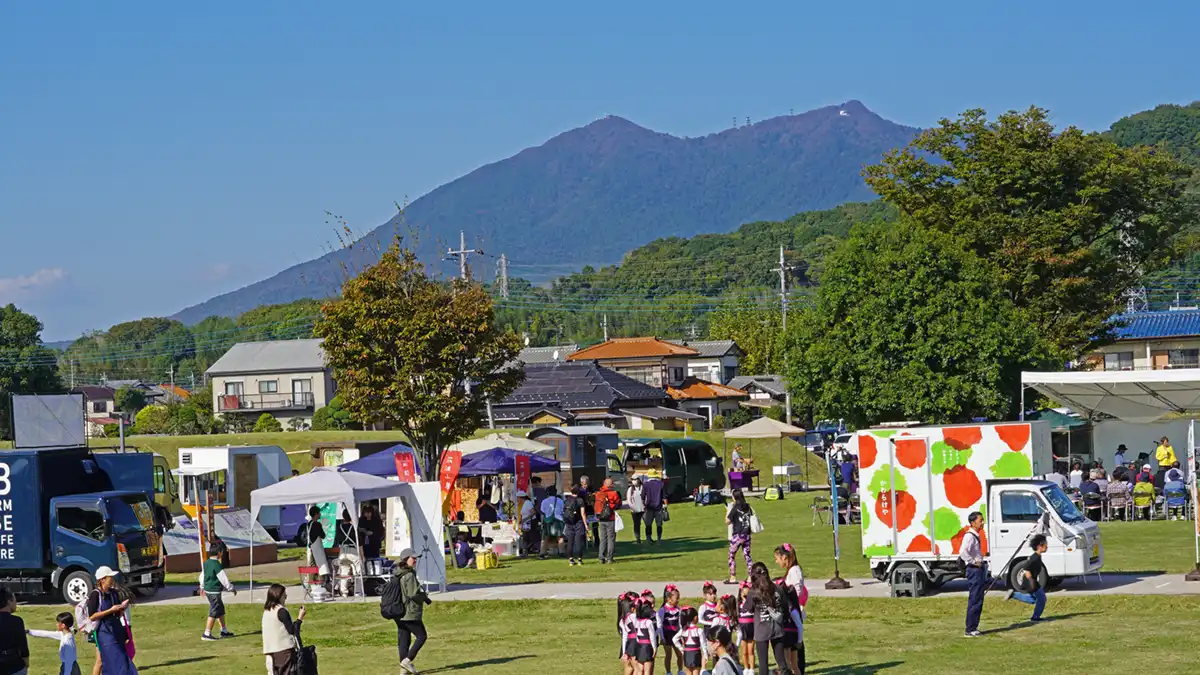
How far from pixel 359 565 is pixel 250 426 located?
62.5 meters

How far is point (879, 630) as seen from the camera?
19.6m

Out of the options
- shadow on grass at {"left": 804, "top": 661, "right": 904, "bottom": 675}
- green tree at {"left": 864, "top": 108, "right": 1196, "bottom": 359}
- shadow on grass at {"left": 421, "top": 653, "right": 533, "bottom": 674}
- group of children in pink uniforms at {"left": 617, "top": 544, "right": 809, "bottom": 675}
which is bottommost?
shadow on grass at {"left": 421, "top": 653, "right": 533, "bottom": 674}

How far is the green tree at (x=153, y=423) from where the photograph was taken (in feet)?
268

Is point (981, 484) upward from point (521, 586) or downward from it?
upward

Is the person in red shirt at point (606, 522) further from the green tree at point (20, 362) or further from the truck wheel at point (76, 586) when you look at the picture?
the green tree at point (20, 362)

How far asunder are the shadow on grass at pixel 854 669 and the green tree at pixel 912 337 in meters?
30.7

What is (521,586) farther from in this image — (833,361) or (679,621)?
(833,361)

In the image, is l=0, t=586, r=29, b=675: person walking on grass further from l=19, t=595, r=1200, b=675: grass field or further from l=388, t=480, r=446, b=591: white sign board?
l=388, t=480, r=446, b=591: white sign board

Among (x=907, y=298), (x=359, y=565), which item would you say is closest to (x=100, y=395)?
(x=907, y=298)

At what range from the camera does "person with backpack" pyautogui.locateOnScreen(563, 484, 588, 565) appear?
98.1 feet

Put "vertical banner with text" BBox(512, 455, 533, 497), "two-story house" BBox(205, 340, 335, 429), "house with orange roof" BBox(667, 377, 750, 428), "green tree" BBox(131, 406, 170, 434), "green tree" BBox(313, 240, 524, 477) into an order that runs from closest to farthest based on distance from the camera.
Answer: "green tree" BBox(313, 240, 524, 477)
"vertical banner with text" BBox(512, 455, 533, 497)
"green tree" BBox(131, 406, 170, 434)
"house with orange roof" BBox(667, 377, 750, 428)
"two-story house" BBox(205, 340, 335, 429)

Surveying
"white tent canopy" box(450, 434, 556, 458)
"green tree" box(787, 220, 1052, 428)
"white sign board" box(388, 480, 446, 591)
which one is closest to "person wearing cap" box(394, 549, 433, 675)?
"white sign board" box(388, 480, 446, 591)

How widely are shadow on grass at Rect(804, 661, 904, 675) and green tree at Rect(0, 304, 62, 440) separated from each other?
2630 inches

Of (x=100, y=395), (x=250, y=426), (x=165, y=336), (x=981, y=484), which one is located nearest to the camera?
(x=981, y=484)
